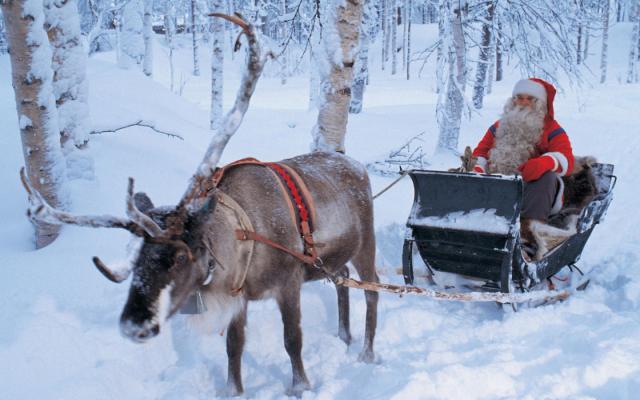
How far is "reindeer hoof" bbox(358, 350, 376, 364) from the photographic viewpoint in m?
3.70

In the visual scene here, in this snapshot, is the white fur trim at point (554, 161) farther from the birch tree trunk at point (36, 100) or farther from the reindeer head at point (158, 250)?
the birch tree trunk at point (36, 100)

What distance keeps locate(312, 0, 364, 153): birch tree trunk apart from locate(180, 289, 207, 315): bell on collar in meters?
2.97

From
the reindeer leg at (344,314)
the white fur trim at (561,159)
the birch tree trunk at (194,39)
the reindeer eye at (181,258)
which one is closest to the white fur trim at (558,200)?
the white fur trim at (561,159)

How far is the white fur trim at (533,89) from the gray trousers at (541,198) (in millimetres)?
859

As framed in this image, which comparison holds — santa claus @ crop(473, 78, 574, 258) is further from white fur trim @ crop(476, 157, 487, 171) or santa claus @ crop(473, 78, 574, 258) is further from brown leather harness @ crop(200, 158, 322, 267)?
brown leather harness @ crop(200, 158, 322, 267)

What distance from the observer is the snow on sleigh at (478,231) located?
3.81 m

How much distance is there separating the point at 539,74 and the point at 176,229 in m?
8.91

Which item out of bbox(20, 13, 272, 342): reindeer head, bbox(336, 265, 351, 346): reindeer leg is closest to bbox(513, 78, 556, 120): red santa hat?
bbox(336, 265, 351, 346): reindeer leg

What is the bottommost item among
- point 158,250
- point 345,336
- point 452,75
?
point 345,336

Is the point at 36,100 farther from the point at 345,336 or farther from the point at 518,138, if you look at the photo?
the point at 518,138

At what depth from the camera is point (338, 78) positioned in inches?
211

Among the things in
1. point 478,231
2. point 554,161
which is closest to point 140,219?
point 478,231

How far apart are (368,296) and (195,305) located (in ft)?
5.03

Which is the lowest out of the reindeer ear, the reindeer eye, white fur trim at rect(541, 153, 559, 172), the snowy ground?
the snowy ground
